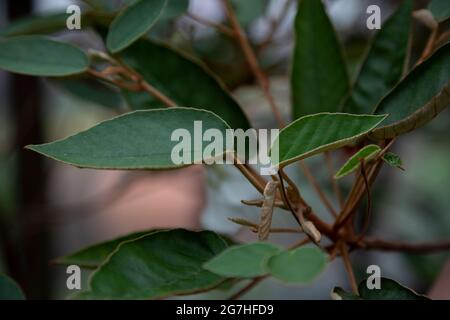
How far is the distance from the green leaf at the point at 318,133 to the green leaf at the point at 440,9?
20 centimetres

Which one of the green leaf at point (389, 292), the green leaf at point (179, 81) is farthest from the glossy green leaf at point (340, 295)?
the green leaf at point (179, 81)

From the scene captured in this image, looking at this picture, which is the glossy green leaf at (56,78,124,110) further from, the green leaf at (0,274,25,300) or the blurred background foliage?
the green leaf at (0,274,25,300)

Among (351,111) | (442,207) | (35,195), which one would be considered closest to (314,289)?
(442,207)

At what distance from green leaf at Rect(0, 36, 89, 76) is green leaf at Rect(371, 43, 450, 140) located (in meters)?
0.30

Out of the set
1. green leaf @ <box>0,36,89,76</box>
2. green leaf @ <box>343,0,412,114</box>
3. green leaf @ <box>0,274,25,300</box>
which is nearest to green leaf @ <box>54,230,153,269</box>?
green leaf @ <box>0,274,25,300</box>

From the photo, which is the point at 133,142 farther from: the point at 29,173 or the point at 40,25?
the point at 29,173

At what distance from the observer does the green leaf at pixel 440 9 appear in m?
0.61

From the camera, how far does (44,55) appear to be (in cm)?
65

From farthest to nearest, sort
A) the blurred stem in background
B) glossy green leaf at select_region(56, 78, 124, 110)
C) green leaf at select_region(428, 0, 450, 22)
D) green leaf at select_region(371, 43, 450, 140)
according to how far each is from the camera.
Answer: the blurred stem in background, glossy green leaf at select_region(56, 78, 124, 110), green leaf at select_region(428, 0, 450, 22), green leaf at select_region(371, 43, 450, 140)

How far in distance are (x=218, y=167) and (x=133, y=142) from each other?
632 mm

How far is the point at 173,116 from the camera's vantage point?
1.57 feet

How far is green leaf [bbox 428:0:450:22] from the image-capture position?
609mm
